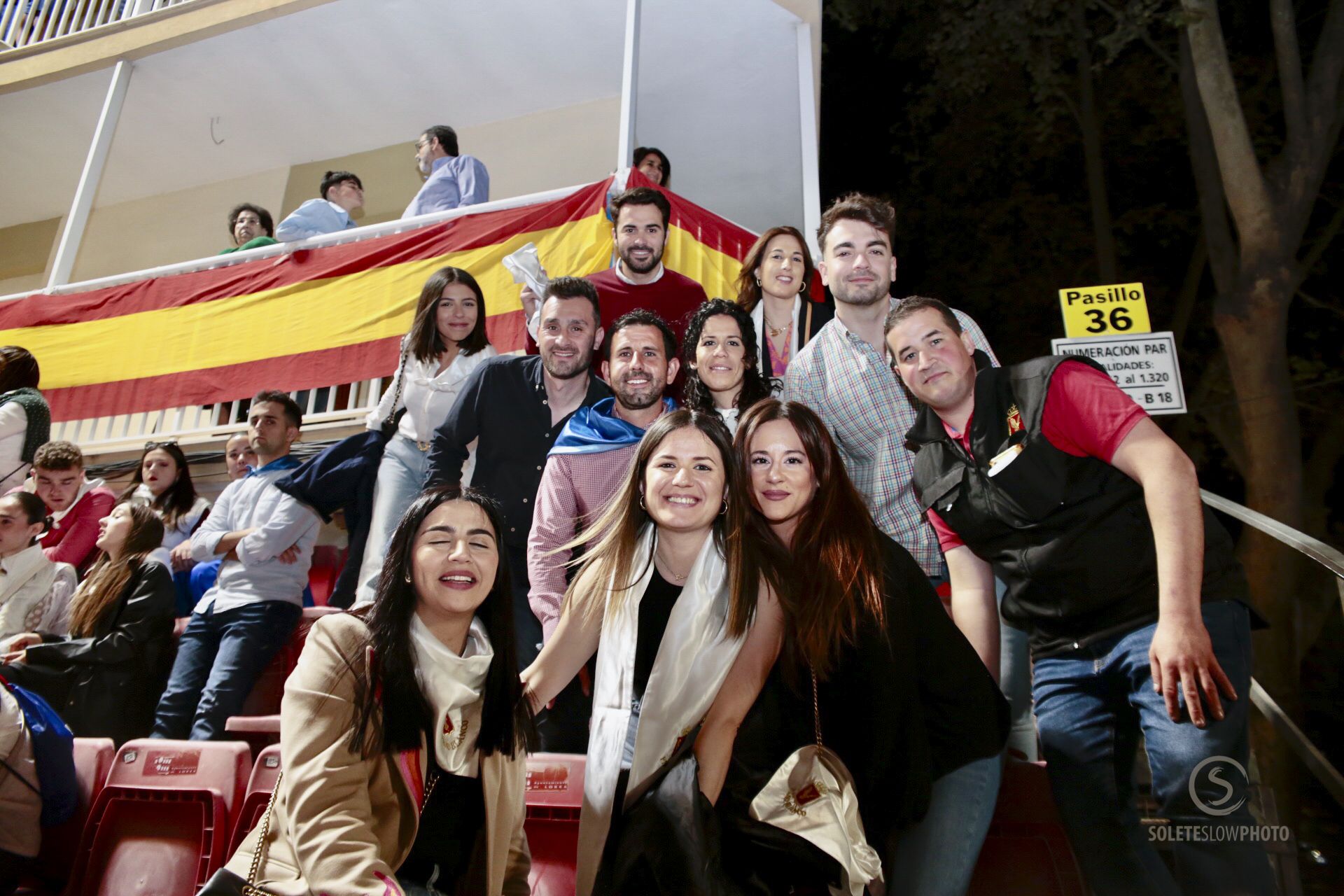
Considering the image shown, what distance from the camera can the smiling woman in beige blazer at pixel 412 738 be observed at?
1963 millimetres

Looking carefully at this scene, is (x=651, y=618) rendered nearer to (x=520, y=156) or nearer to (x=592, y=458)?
(x=592, y=458)

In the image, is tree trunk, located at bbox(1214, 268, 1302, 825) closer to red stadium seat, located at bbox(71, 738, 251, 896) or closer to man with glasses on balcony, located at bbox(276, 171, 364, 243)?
man with glasses on balcony, located at bbox(276, 171, 364, 243)

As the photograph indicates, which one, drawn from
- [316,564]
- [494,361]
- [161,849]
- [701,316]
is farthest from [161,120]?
[161,849]

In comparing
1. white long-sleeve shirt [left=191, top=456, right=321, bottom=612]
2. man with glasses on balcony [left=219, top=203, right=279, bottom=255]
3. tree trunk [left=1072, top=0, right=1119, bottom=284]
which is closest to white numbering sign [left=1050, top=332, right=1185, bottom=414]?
white long-sleeve shirt [left=191, top=456, right=321, bottom=612]

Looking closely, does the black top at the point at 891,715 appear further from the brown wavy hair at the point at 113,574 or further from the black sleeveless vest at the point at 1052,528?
the brown wavy hair at the point at 113,574

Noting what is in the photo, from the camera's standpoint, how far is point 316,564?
534 cm

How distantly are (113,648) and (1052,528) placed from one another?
137 inches

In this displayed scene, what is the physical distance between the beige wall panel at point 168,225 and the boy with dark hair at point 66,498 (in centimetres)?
579

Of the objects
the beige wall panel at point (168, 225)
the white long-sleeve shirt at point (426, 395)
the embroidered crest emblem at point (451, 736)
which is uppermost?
the beige wall panel at point (168, 225)

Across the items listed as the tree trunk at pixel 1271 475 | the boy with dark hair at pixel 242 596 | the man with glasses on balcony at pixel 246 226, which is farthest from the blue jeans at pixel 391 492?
the tree trunk at pixel 1271 475

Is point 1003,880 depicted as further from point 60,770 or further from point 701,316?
point 60,770

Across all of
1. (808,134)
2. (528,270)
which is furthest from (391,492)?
(808,134)

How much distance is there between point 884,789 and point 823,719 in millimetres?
204

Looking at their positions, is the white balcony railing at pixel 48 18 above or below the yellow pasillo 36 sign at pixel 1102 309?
above
